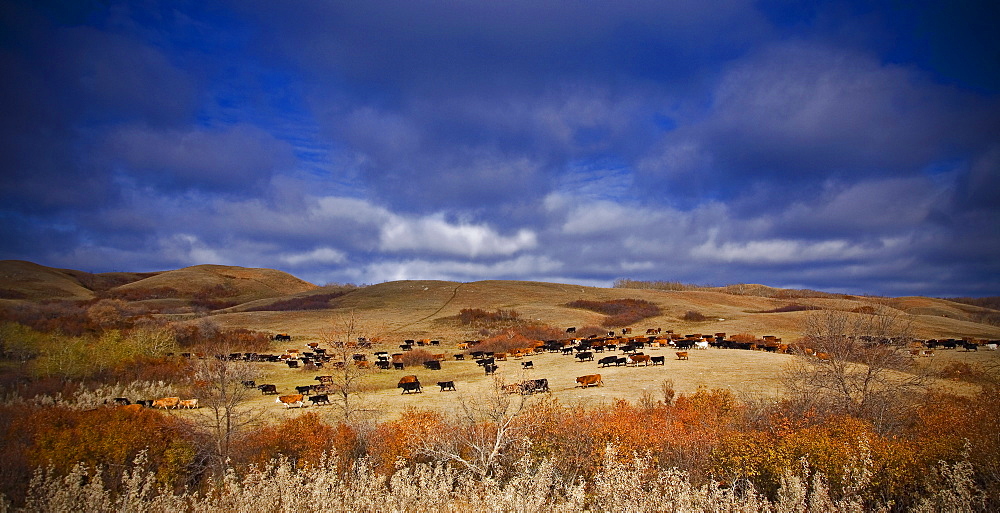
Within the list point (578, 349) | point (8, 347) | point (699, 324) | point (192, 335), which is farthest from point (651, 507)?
point (699, 324)

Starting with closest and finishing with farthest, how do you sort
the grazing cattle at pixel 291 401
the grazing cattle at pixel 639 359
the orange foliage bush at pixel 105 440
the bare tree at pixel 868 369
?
1. the orange foliage bush at pixel 105 440
2. the bare tree at pixel 868 369
3. the grazing cattle at pixel 291 401
4. the grazing cattle at pixel 639 359

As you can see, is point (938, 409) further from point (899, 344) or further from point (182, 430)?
point (182, 430)

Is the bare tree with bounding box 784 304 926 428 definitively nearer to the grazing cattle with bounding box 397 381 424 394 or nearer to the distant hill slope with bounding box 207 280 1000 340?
the grazing cattle with bounding box 397 381 424 394

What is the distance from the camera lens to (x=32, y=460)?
634 inches

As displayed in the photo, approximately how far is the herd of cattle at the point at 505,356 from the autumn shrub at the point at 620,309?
44.6ft

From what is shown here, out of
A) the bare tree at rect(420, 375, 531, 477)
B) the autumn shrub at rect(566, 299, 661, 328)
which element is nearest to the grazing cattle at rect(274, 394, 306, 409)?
the bare tree at rect(420, 375, 531, 477)

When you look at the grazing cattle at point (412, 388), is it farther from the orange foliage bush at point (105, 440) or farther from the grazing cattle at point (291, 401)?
the orange foliage bush at point (105, 440)

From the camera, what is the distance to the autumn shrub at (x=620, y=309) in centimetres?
8306

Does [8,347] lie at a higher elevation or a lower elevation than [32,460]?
higher

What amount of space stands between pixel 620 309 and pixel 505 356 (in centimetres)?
4720

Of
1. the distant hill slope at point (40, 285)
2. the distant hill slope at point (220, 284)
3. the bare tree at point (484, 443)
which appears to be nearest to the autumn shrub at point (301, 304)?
the distant hill slope at point (220, 284)

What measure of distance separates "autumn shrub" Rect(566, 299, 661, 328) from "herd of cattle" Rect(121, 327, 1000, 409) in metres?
13.6

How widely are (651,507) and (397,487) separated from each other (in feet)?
19.7

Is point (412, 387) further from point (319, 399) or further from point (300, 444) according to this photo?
point (300, 444)
